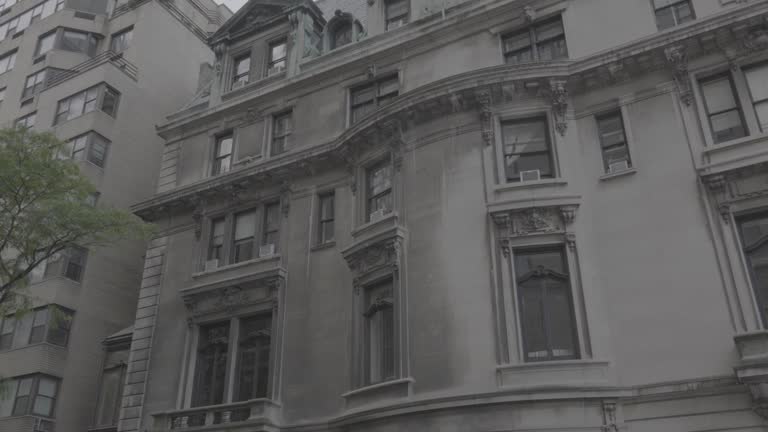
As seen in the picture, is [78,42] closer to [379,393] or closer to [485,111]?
[485,111]

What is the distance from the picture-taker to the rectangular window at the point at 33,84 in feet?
135

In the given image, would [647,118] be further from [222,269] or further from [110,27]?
[110,27]

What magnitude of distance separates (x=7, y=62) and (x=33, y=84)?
Result: 486 centimetres

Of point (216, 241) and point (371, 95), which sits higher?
point (371, 95)

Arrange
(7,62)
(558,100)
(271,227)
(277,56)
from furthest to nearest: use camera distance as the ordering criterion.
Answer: (7,62), (277,56), (271,227), (558,100)

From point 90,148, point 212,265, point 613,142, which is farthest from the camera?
point 90,148

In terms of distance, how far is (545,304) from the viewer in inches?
725

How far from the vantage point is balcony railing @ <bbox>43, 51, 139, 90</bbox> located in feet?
121

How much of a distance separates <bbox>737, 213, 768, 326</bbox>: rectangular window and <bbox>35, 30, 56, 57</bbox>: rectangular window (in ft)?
126

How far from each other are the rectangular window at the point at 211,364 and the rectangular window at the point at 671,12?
16752 mm

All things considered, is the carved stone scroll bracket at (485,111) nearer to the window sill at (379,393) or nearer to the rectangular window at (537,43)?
the rectangular window at (537,43)

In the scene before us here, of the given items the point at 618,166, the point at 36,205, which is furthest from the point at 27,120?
the point at 618,166

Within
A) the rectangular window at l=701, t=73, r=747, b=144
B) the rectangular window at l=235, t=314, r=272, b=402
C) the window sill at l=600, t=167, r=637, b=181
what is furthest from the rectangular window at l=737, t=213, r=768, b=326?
the rectangular window at l=235, t=314, r=272, b=402

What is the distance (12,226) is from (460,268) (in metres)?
13.4
